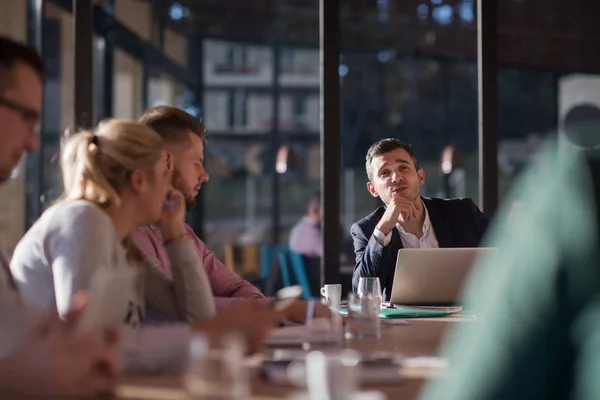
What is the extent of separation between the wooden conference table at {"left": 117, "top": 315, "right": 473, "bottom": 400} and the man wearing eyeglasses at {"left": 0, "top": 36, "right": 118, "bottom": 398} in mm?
85

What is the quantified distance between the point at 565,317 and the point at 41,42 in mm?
5509

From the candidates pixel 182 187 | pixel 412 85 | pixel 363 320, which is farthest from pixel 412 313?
pixel 412 85

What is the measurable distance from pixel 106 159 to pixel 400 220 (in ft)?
6.93

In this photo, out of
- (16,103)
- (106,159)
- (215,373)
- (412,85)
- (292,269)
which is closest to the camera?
(215,373)

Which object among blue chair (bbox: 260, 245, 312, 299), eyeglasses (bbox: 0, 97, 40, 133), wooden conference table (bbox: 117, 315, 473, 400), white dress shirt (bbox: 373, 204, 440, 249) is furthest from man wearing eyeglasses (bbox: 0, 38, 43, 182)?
blue chair (bbox: 260, 245, 312, 299)

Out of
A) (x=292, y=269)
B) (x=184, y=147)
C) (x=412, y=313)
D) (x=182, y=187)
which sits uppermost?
(x=184, y=147)

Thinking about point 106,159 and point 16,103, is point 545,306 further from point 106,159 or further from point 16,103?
point 106,159

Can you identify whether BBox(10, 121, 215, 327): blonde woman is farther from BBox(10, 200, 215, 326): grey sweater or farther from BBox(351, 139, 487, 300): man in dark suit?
BBox(351, 139, 487, 300): man in dark suit

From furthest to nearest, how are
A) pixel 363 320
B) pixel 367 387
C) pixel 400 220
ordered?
pixel 400 220, pixel 363 320, pixel 367 387

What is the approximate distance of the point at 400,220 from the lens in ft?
13.8

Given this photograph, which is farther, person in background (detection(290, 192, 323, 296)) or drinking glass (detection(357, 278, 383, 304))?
person in background (detection(290, 192, 323, 296))

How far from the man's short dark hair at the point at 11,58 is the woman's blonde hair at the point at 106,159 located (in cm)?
31

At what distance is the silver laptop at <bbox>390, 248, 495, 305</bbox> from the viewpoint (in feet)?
10.2

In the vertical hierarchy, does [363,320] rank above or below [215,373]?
below
